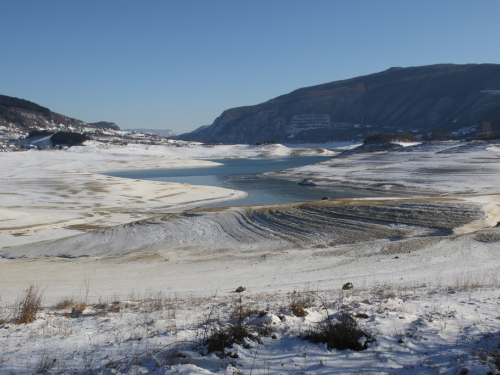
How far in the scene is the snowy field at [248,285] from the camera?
5.14 meters

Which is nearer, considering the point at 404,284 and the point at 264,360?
the point at 264,360

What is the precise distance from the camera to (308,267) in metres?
15.0

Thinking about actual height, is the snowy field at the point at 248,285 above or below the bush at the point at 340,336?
below

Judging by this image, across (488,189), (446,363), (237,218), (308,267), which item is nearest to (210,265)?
(308,267)

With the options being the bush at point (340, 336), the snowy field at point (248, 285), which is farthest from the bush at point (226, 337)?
the bush at point (340, 336)

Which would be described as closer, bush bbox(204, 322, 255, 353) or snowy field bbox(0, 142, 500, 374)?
snowy field bbox(0, 142, 500, 374)

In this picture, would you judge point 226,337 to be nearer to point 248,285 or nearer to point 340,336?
point 340,336

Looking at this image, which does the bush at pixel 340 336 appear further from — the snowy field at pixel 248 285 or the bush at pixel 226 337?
the bush at pixel 226 337

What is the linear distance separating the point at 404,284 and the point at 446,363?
6908mm

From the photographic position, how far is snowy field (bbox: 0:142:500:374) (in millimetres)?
5141

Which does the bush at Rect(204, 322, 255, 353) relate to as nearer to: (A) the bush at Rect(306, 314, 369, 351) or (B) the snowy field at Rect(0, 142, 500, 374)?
(B) the snowy field at Rect(0, 142, 500, 374)

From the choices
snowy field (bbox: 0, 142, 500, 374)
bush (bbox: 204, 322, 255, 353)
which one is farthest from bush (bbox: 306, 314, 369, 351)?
bush (bbox: 204, 322, 255, 353)

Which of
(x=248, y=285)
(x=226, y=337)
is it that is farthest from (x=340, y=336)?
(x=248, y=285)

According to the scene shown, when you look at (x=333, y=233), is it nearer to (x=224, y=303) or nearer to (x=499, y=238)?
(x=499, y=238)
